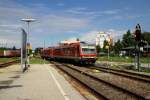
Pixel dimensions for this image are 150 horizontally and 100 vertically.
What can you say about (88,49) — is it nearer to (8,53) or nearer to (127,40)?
(8,53)

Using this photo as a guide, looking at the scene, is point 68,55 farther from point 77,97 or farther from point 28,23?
point 77,97

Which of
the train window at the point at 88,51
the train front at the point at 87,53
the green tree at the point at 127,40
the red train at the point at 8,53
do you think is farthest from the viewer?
the green tree at the point at 127,40

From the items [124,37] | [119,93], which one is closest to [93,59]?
[119,93]

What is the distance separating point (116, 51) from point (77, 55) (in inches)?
4054

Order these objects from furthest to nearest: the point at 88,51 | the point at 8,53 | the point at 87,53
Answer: the point at 8,53, the point at 88,51, the point at 87,53

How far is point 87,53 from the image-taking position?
46.1 metres

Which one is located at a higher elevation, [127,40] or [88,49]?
[127,40]

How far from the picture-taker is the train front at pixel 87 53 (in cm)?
4559

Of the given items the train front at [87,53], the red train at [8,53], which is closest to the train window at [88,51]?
the train front at [87,53]

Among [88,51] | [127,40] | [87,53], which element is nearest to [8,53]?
[127,40]

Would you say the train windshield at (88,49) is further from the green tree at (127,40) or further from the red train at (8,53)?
the green tree at (127,40)

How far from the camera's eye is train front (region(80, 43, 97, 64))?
45594 mm

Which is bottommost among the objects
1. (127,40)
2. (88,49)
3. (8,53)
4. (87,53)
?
(87,53)

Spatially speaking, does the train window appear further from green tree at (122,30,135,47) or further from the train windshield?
green tree at (122,30,135,47)
